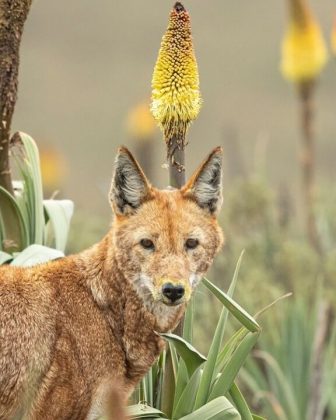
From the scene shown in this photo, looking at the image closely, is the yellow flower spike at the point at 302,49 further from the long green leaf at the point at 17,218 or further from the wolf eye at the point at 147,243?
the wolf eye at the point at 147,243

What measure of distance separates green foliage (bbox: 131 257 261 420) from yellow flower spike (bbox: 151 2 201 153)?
93 cm

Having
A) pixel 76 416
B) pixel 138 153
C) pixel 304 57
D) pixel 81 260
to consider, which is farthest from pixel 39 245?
pixel 138 153

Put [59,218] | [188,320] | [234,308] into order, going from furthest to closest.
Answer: [59,218], [188,320], [234,308]

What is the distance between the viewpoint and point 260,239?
64.0ft

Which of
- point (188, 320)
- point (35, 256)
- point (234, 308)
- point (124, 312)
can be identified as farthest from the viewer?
point (35, 256)

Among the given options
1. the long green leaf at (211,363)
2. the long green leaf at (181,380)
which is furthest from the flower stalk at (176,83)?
the long green leaf at (181,380)

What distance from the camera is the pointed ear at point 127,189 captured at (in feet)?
25.8

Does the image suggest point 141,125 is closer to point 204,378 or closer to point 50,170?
point 50,170

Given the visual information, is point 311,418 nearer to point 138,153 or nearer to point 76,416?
point 76,416

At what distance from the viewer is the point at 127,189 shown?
7.97 meters

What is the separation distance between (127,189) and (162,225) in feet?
1.01

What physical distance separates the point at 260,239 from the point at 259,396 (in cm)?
564

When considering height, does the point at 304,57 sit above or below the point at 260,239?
above

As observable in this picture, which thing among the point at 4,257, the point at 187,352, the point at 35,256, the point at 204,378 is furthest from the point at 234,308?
the point at 4,257
